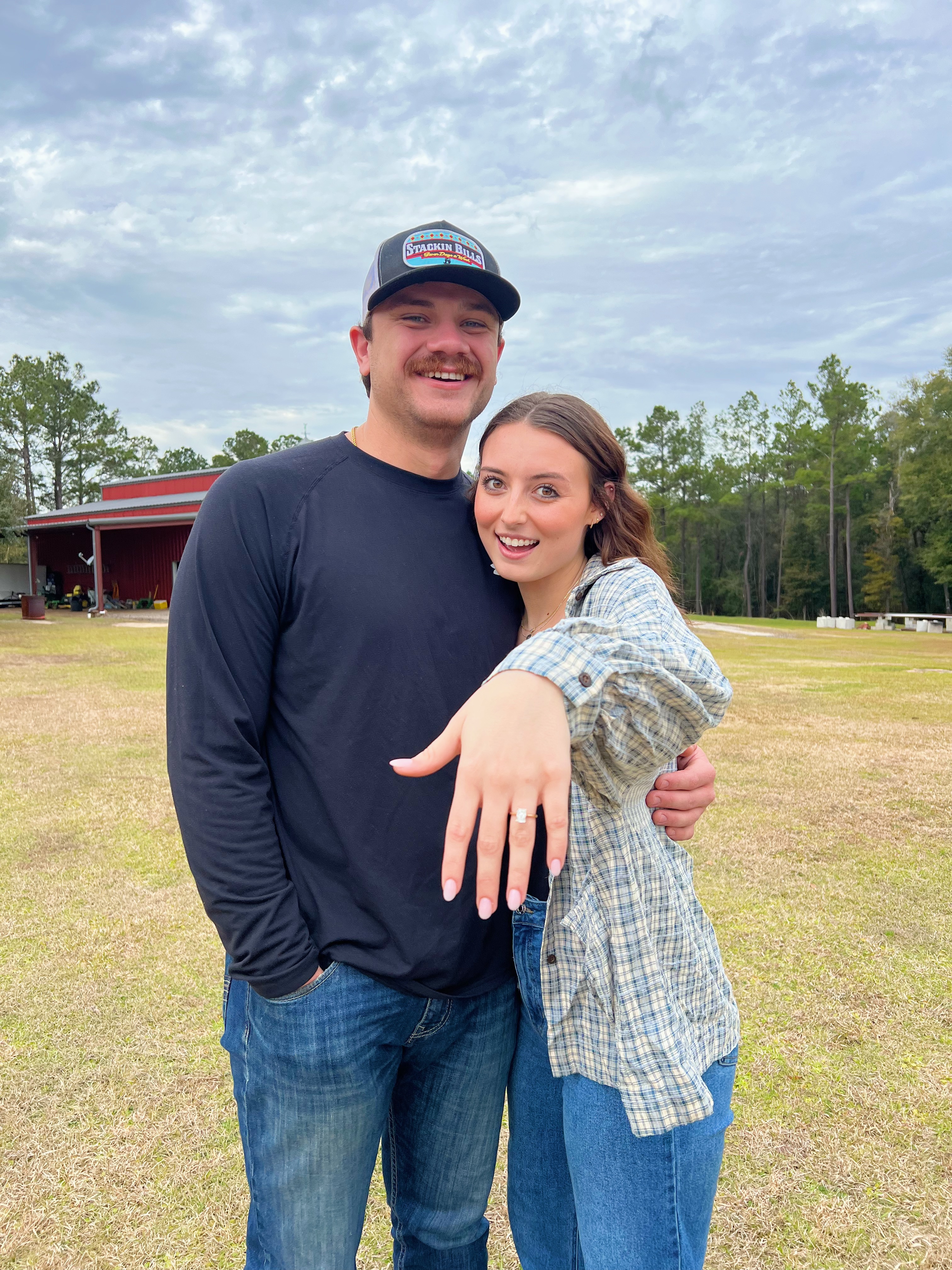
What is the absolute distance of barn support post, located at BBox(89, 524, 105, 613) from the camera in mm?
29141

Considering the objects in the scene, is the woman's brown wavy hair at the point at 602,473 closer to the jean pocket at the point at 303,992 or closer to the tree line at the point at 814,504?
the jean pocket at the point at 303,992

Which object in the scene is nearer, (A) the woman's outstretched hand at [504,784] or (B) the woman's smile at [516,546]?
(A) the woman's outstretched hand at [504,784]

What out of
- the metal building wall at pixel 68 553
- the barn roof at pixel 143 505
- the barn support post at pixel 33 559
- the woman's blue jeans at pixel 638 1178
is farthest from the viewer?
the barn support post at pixel 33 559

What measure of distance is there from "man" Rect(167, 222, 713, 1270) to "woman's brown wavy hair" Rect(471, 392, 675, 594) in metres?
0.23

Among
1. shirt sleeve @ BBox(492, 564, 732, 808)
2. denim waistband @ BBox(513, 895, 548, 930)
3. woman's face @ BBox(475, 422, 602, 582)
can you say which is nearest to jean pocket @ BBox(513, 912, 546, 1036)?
denim waistband @ BBox(513, 895, 548, 930)

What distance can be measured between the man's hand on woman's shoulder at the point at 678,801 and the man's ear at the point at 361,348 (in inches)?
46.2

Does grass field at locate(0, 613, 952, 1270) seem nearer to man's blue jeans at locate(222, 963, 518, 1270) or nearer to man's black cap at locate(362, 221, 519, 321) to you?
man's blue jeans at locate(222, 963, 518, 1270)

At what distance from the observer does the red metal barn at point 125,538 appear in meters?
29.2

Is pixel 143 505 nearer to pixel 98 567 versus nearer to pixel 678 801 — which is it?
pixel 98 567

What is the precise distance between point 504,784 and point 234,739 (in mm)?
894

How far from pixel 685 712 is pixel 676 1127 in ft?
2.41

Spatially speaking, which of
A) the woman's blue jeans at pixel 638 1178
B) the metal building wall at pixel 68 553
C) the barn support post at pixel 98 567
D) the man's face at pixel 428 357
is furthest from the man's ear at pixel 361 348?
the metal building wall at pixel 68 553

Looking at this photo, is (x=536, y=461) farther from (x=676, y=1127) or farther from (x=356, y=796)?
(x=676, y=1127)

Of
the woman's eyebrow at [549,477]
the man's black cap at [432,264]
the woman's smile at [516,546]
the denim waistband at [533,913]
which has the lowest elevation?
the denim waistband at [533,913]
